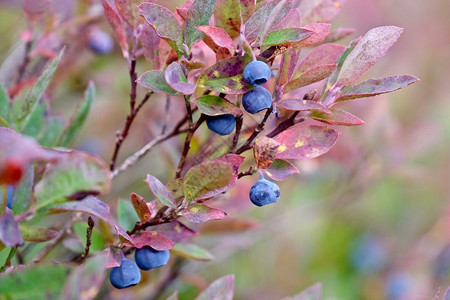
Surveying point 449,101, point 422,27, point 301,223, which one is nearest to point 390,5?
point 422,27

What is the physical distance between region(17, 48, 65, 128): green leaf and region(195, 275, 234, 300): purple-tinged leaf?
36 centimetres

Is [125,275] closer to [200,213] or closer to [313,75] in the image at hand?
[200,213]

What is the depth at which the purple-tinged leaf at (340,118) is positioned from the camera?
0.73 m

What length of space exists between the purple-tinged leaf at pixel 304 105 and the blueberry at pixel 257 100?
26mm

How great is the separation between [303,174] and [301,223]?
456 millimetres

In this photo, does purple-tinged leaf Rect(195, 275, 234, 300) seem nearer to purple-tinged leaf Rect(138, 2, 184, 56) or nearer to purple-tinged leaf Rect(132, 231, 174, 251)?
purple-tinged leaf Rect(132, 231, 174, 251)

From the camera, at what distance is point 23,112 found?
2.62 ft

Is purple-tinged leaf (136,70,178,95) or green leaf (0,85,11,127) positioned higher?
purple-tinged leaf (136,70,178,95)

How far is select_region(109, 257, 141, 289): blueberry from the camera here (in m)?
0.75

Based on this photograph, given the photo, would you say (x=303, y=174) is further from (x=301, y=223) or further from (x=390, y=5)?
(x=390, y=5)

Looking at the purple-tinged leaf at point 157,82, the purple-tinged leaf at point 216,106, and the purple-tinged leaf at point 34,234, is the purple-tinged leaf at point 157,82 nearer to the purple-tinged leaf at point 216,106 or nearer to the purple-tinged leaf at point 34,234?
the purple-tinged leaf at point 216,106

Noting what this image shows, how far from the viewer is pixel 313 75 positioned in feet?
2.37

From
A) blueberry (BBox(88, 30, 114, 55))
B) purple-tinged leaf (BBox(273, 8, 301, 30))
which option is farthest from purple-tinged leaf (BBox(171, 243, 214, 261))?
blueberry (BBox(88, 30, 114, 55))

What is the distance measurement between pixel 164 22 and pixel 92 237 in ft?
1.18
